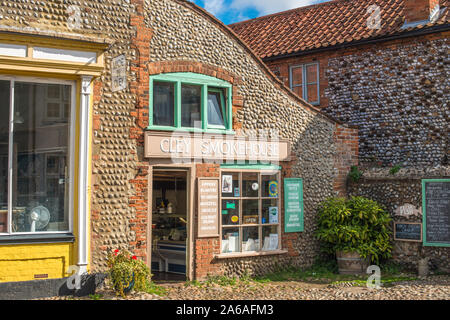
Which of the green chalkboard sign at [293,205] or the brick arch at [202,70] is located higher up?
the brick arch at [202,70]

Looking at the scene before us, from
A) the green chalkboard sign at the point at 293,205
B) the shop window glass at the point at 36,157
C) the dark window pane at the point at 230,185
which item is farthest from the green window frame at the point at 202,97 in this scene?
the green chalkboard sign at the point at 293,205

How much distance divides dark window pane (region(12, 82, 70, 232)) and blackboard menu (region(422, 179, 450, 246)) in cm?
838

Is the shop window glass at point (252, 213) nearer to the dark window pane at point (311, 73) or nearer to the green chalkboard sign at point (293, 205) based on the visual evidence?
the green chalkboard sign at point (293, 205)

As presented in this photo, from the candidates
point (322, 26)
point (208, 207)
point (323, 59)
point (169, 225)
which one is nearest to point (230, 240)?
point (208, 207)

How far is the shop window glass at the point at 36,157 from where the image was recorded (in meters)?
9.77

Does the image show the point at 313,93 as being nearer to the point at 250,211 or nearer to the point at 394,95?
the point at 394,95

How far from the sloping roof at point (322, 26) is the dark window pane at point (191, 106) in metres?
6.19

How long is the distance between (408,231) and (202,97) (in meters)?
6.02

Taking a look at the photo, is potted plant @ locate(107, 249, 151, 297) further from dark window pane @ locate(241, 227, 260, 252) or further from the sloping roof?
the sloping roof

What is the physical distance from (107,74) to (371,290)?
686 centimetres

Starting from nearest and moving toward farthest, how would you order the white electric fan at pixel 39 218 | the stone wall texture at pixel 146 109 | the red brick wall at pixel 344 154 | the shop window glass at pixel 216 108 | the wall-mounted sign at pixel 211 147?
the white electric fan at pixel 39 218
the stone wall texture at pixel 146 109
the wall-mounted sign at pixel 211 147
the shop window glass at pixel 216 108
the red brick wall at pixel 344 154

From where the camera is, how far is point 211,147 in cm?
1232

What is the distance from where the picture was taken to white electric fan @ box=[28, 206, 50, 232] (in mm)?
9930

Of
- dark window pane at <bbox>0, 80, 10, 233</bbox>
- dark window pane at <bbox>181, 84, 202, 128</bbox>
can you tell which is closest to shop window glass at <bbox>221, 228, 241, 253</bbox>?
dark window pane at <bbox>181, 84, 202, 128</bbox>
